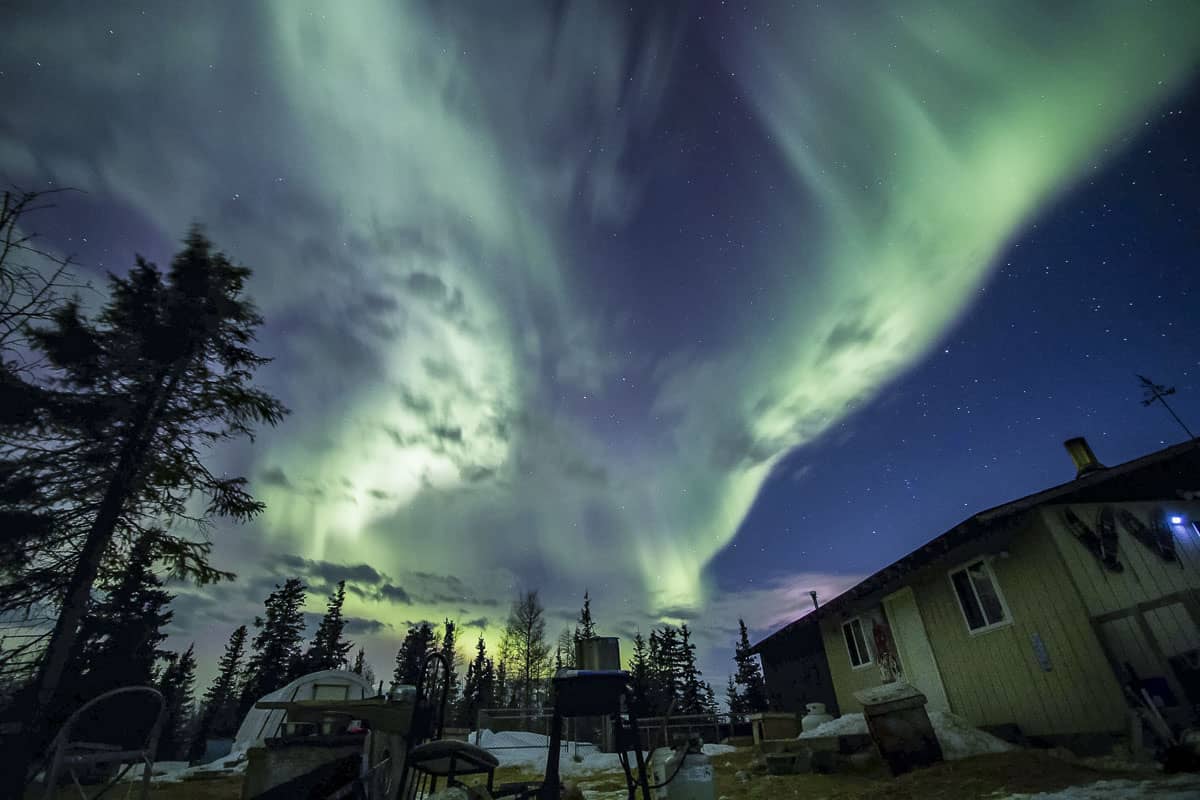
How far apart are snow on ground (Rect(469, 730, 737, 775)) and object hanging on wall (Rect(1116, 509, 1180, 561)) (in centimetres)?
1330

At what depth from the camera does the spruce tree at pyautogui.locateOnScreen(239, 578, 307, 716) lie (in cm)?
4359

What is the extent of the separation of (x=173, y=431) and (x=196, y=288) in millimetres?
4396

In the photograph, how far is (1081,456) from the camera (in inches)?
500

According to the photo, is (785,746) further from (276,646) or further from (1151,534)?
(276,646)

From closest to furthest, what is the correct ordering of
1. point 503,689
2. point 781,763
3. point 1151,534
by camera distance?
point 1151,534 → point 781,763 → point 503,689

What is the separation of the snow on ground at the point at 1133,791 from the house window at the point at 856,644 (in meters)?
10.3

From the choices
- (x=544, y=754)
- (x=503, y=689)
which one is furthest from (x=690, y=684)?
(x=544, y=754)

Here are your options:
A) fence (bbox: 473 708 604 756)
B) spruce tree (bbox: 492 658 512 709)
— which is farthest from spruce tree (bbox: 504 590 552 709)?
fence (bbox: 473 708 604 756)

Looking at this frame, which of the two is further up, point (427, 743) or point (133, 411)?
point (133, 411)

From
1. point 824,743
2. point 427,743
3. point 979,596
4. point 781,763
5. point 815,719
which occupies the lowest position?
point 781,763

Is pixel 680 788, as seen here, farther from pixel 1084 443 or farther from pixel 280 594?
pixel 280 594

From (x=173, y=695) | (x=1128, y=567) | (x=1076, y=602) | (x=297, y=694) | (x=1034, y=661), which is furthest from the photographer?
(x=173, y=695)

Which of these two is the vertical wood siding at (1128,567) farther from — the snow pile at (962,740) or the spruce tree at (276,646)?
the spruce tree at (276,646)

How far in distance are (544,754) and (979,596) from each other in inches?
602
